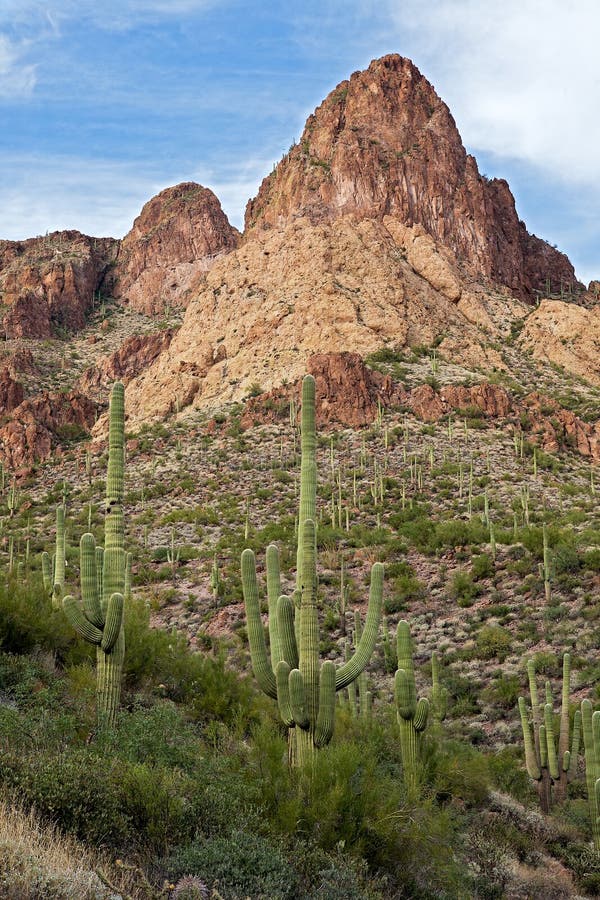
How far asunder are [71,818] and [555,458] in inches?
1662

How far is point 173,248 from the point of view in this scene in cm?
10175

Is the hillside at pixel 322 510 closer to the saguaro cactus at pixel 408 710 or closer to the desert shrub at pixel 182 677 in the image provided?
the desert shrub at pixel 182 677

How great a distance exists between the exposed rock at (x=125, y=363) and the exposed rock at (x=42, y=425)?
5.99 meters

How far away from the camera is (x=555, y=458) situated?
147ft

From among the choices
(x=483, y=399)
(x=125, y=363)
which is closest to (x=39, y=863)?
(x=483, y=399)

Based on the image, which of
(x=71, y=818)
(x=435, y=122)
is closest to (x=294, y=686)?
(x=71, y=818)

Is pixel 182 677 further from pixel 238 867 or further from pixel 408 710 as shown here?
pixel 238 867

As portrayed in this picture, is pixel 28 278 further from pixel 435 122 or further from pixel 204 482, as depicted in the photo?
pixel 204 482

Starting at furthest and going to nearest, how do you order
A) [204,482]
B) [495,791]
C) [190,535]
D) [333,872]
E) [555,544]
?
[204,482]
[190,535]
[555,544]
[495,791]
[333,872]

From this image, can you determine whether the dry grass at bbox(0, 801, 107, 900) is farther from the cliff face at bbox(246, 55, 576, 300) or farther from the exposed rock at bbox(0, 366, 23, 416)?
the cliff face at bbox(246, 55, 576, 300)

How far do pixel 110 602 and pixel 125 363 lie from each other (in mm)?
68189

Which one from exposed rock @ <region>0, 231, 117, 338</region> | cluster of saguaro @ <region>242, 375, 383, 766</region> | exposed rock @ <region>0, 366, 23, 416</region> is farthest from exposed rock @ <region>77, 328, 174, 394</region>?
cluster of saguaro @ <region>242, 375, 383, 766</region>

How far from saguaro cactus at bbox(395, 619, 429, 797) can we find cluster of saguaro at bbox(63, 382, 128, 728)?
4.03 meters

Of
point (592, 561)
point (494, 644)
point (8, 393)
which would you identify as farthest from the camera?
point (8, 393)
